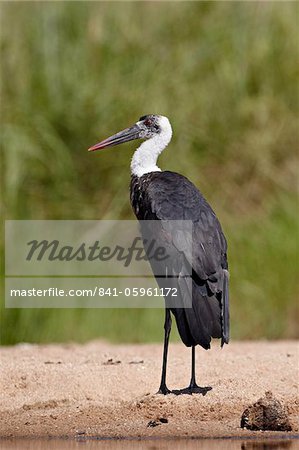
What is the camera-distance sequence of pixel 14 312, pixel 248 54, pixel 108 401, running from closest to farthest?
pixel 108 401 < pixel 14 312 < pixel 248 54

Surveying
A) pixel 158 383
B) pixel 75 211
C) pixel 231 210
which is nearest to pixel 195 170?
pixel 231 210

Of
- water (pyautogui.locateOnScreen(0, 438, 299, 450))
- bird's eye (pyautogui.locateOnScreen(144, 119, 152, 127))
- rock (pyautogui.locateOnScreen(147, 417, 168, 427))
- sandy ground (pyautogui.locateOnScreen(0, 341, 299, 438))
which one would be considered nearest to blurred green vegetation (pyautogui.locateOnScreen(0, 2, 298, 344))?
sandy ground (pyautogui.locateOnScreen(0, 341, 299, 438))

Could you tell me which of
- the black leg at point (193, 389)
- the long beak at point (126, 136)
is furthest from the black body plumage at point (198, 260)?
the long beak at point (126, 136)

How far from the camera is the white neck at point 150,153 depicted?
9438 millimetres

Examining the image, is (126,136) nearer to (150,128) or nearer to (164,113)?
(150,128)

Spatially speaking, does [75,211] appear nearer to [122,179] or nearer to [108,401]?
[122,179]

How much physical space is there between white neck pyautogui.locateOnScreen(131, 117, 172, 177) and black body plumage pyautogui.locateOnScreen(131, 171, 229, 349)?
680mm

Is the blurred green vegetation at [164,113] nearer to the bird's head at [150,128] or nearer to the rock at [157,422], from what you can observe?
the bird's head at [150,128]

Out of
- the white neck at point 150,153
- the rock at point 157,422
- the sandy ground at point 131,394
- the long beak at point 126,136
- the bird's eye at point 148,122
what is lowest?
the rock at point 157,422

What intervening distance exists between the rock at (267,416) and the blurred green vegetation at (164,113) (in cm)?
496

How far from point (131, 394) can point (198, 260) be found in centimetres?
117

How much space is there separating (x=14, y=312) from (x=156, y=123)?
10.8 feet

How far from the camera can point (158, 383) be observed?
347 inches

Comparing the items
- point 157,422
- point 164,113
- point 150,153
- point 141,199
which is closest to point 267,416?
point 157,422
